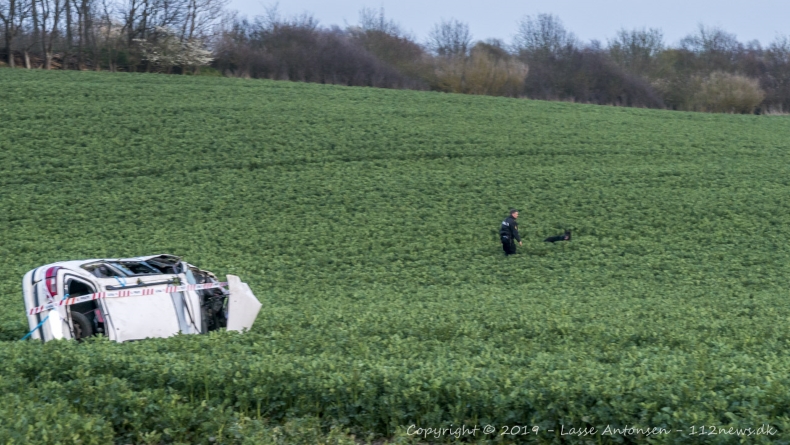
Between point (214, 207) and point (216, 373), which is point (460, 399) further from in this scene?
point (214, 207)

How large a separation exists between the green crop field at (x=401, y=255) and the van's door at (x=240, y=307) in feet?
0.97

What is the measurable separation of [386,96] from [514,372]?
39480 millimetres

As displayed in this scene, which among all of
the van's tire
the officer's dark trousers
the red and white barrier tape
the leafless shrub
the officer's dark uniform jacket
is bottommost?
the officer's dark trousers

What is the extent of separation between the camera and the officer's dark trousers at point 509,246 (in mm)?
20062

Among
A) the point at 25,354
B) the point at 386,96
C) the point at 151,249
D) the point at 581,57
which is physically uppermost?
the point at 581,57

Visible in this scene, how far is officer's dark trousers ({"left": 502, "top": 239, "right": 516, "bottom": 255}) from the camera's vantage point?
20.1 meters

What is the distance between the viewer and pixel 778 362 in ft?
24.7

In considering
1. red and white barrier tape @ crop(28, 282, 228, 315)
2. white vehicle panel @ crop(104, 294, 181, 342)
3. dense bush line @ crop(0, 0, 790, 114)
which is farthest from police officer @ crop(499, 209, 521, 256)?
dense bush line @ crop(0, 0, 790, 114)

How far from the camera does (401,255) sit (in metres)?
20.4

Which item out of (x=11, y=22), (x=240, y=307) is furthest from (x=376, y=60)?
(x=240, y=307)

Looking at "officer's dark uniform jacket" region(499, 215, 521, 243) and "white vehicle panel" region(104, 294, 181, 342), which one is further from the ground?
"white vehicle panel" region(104, 294, 181, 342)

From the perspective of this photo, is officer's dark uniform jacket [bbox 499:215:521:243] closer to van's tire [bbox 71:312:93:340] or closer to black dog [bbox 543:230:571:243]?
black dog [bbox 543:230:571:243]

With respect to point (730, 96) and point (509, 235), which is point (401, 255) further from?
point (730, 96)

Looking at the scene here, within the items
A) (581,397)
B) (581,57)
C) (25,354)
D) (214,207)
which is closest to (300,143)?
(214,207)
